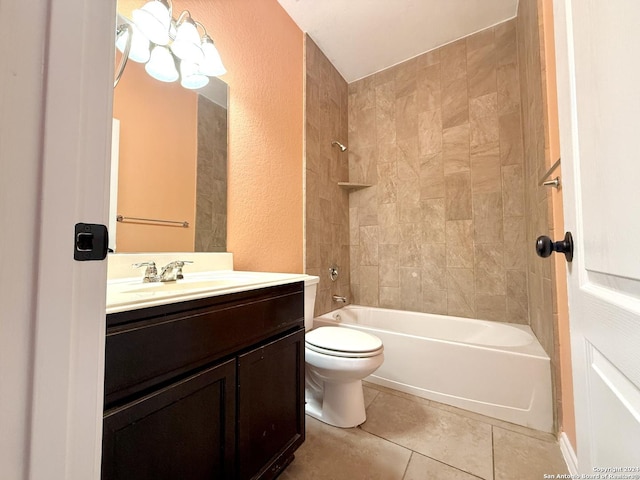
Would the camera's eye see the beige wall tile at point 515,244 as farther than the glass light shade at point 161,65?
Yes

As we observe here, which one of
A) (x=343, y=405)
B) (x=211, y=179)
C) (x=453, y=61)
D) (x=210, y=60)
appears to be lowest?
(x=343, y=405)

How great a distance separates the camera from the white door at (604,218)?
13.2 inches

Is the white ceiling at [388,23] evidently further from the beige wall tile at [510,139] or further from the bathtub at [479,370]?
the bathtub at [479,370]

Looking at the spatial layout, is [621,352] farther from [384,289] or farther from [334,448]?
[384,289]

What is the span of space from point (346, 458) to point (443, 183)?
2.09 meters

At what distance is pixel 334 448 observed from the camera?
1.25m

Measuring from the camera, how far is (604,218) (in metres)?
0.41

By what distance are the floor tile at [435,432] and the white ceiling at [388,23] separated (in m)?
2.72

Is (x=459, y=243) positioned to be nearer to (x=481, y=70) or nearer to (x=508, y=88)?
(x=508, y=88)

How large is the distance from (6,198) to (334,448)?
1.49m

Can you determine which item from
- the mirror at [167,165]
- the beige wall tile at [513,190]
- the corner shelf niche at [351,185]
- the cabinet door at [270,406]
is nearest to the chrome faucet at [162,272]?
the mirror at [167,165]

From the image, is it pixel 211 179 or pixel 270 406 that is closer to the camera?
pixel 270 406

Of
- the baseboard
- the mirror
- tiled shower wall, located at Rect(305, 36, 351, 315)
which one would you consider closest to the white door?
the baseboard

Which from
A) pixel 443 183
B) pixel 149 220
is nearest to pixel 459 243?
pixel 443 183
